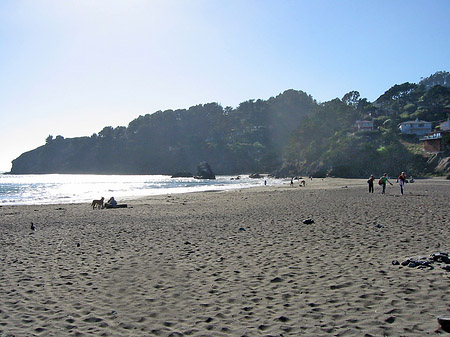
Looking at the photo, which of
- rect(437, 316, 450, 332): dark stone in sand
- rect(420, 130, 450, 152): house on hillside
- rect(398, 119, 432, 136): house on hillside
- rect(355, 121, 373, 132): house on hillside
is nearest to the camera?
rect(437, 316, 450, 332): dark stone in sand

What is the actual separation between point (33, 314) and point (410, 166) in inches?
3155

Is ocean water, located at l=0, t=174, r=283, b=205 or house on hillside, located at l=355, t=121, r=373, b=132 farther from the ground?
house on hillside, located at l=355, t=121, r=373, b=132

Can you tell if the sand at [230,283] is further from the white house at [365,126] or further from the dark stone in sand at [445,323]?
the white house at [365,126]

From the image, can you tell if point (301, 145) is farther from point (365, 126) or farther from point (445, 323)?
point (445, 323)

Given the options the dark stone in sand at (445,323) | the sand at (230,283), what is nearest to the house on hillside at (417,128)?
the sand at (230,283)

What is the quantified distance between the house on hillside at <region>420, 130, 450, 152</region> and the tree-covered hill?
6.22 feet

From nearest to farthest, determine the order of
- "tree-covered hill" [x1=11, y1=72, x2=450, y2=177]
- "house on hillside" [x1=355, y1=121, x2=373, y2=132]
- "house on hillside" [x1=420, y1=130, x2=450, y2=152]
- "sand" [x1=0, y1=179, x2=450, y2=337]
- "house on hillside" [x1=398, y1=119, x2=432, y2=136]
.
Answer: "sand" [x1=0, y1=179, x2=450, y2=337], "house on hillside" [x1=420, y1=130, x2=450, y2=152], "tree-covered hill" [x1=11, y1=72, x2=450, y2=177], "house on hillside" [x1=398, y1=119, x2=432, y2=136], "house on hillside" [x1=355, y1=121, x2=373, y2=132]

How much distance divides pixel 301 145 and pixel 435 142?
46795mm

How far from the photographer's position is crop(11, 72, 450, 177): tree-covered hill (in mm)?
83000

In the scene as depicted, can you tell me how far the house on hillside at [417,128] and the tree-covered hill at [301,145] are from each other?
3.02m

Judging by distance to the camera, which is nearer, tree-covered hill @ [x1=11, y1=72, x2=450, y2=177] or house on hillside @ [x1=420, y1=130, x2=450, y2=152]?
house on hillside @ [x1=420, y1=130, x2=450, y2=152]

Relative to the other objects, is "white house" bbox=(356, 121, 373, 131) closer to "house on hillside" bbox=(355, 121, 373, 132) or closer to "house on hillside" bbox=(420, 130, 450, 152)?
"house on hillside" bbox=(355, 121, 373, 132)

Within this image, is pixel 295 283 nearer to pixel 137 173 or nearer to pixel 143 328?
pixel 143 328

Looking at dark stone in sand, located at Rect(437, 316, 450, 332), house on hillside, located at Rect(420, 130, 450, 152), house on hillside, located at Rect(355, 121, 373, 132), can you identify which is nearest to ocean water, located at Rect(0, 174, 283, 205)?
house on hillside, located at Rect(420, 130, 450, 152)
